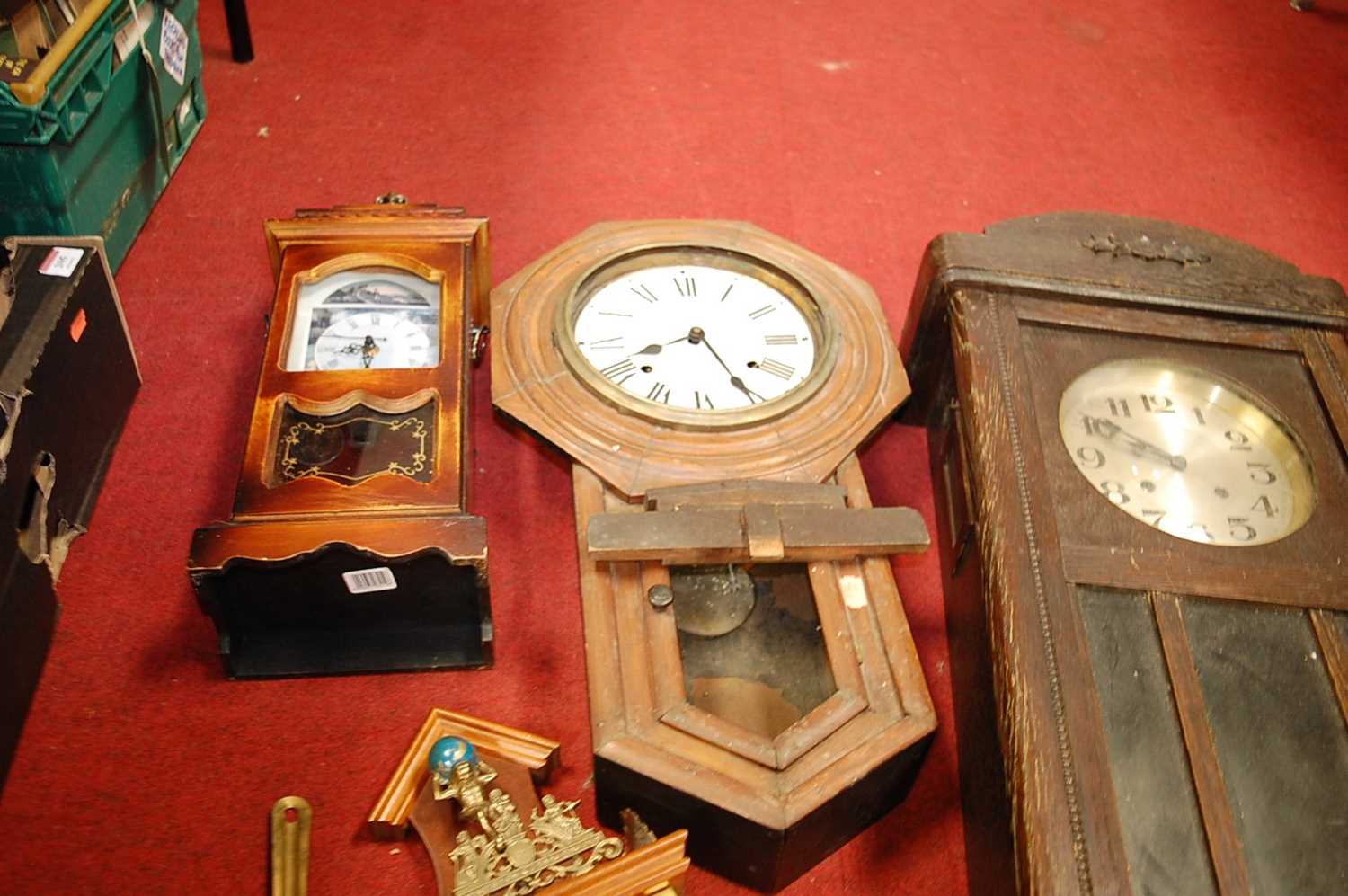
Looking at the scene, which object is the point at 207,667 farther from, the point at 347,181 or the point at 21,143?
the point at 347,181

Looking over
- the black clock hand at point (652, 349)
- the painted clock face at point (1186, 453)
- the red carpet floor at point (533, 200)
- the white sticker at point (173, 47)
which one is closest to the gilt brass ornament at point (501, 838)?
the red carpet floor at point (533, 200)

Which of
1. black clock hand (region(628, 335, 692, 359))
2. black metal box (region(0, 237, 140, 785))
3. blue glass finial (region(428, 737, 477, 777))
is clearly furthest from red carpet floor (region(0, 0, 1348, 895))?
black clock hand (region(628, 335, 692, 359))

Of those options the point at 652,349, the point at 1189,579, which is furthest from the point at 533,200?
the point at 1189,579

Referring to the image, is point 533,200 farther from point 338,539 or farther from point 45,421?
point 338,539

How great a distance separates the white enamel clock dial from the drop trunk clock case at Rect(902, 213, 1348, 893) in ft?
1.00

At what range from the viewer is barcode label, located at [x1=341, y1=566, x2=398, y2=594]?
1904 mm

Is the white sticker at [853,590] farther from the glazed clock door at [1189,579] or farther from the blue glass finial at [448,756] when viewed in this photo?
the blue glass finial at [448,756]

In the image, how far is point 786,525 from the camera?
6.61ft

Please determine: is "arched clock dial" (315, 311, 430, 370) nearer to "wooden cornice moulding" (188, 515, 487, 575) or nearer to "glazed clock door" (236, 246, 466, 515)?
"glazed clock door" (236, 246, 466, 515)

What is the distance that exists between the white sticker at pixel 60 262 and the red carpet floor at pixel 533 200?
1.32ft

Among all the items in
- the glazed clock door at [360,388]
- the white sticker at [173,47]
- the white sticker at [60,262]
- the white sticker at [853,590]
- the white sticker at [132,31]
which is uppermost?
the white sticker at [173,47]

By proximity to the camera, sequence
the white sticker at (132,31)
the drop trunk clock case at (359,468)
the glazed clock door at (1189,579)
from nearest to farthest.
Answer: the glazed clock door at (1189,579) < the drop trunk clock case at (359,468) < the white sticker at (132,31)

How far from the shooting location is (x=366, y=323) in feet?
7.57

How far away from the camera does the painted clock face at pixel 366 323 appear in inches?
88.4
